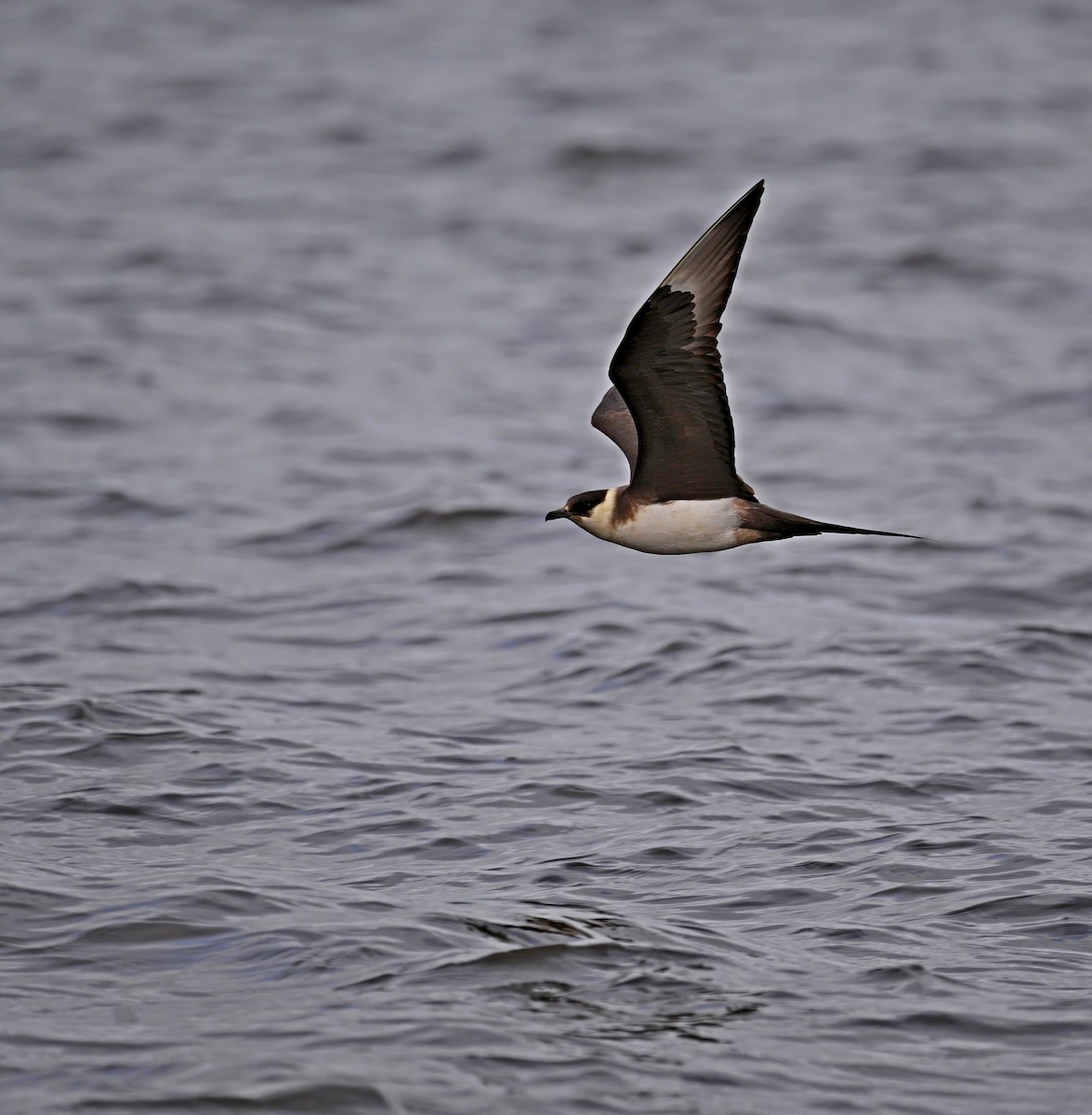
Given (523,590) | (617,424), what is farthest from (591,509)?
(523,590)

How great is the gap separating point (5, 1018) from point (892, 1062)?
295 cm

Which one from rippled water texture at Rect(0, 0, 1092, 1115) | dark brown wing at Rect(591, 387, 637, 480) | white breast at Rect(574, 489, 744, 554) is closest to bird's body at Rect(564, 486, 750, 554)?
white breast at Rect(574, 489, 744, 554)

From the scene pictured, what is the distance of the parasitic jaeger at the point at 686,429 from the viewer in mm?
6957

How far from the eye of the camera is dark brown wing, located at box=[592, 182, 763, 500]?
695 centimetres

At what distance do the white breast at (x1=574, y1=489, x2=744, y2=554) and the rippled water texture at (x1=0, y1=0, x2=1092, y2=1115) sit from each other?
1.32 m

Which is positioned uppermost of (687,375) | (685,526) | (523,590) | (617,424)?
(687,375)

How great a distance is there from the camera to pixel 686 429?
741 cm

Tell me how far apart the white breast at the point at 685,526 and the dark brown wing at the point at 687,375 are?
5cm

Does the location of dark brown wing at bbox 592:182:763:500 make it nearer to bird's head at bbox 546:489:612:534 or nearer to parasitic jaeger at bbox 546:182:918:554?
parasitic jaeger at bbox 546:182:918:554

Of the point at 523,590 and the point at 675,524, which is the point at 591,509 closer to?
the point at 675,524

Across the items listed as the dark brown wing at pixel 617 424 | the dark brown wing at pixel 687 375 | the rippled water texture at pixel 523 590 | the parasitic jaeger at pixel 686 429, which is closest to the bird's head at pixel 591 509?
the parasitic jaeger at pixel 686 429

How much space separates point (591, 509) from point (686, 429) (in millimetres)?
669

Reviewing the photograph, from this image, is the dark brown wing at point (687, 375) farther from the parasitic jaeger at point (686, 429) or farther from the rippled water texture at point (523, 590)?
the rippled water texture at point (523, 590)

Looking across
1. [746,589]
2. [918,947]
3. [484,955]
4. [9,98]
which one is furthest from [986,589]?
[9,98]
